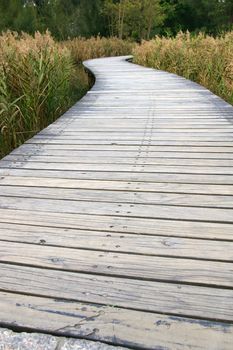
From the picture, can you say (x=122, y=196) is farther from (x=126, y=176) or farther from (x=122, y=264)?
(x=122, y=264)

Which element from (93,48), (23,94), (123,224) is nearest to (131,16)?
(93,48)

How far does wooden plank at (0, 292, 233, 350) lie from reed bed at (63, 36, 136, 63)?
1017 centimetres

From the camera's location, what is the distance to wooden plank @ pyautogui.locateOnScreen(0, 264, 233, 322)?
119 centimetres

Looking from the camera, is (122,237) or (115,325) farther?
(122,237)

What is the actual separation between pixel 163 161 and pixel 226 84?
138 inches

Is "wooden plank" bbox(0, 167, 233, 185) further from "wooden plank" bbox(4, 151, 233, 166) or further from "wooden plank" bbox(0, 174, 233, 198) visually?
"wooden plank" bbox(4, 151, 233, 166)

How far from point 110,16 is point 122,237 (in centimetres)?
2632

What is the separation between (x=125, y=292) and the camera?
1274 millimetres

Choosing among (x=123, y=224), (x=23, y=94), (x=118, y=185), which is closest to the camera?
(x=123, y=224)

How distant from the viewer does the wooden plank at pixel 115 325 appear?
3.49 ft

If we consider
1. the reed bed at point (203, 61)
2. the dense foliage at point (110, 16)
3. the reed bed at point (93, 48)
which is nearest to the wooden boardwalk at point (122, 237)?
the reed bed at point (203, 61)

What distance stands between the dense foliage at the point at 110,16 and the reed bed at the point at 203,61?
742 cm

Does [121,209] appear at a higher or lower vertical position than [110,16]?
lower

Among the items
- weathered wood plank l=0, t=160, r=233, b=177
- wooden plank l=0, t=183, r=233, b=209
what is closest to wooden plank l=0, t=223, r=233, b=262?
wooden plank l=0, t=183, r=233, b=209
